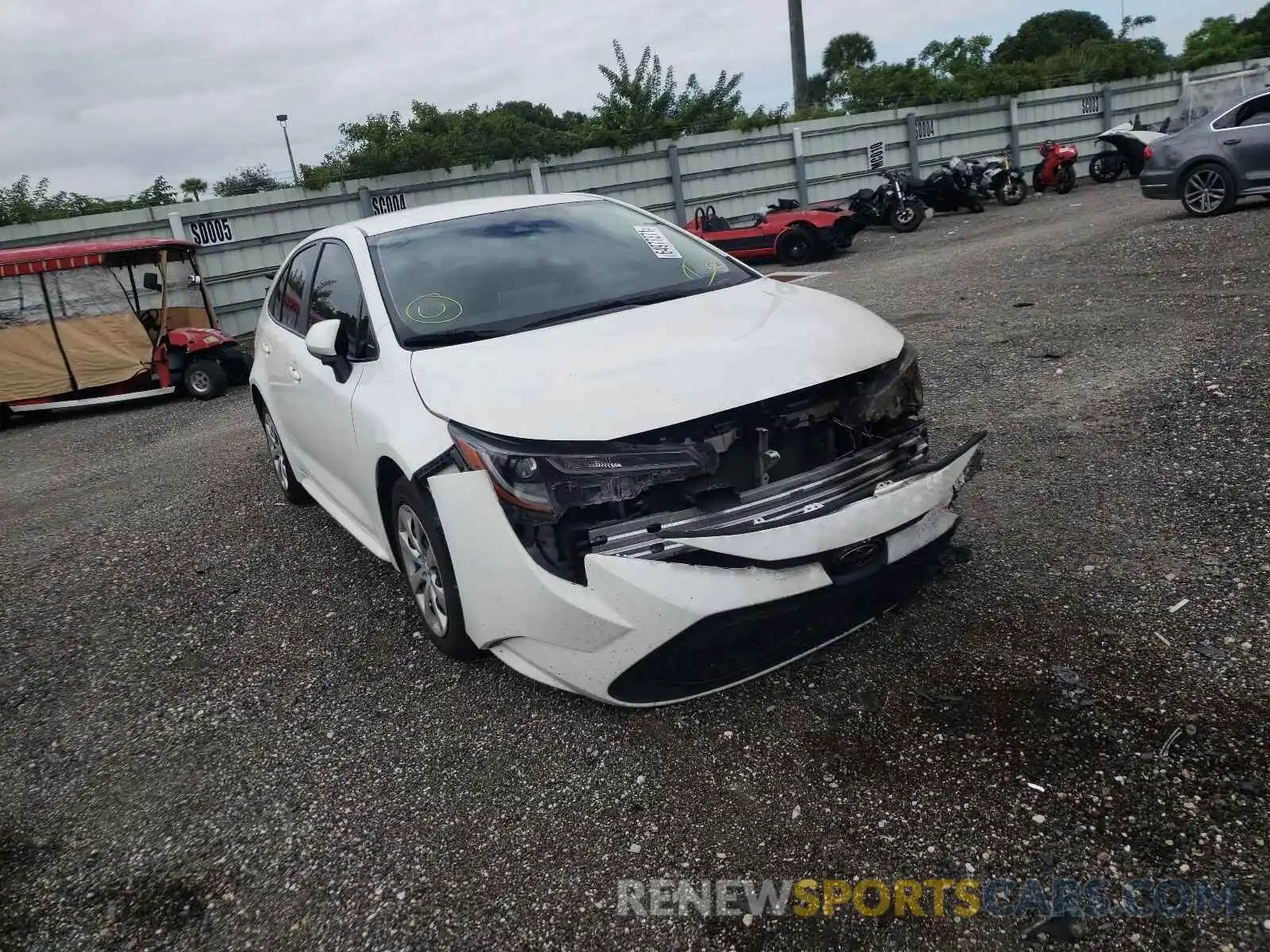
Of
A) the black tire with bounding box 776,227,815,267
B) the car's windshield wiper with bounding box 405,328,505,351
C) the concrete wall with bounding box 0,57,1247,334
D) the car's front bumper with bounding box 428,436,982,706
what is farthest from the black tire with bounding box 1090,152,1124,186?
the car's windshield wiper with bounding box 405,328,505,351

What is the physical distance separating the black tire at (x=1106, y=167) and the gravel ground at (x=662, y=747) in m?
16.6

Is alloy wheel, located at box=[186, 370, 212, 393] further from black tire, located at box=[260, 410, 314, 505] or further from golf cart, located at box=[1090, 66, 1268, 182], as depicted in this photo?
golf cart, located at box=[1090, 66, 1268, 182]

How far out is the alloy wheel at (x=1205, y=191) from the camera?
10.5 metres

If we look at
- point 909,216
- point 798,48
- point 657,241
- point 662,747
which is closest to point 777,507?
point 662,747

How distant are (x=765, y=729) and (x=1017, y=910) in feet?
2.85

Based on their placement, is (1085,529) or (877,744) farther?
(1085,529)

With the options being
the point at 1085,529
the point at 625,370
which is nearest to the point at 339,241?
the point at 625,370

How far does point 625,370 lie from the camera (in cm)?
274

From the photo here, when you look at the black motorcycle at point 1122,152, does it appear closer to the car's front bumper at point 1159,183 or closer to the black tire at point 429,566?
the car's front bumper at point 1159,183

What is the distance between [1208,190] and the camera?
10586mm

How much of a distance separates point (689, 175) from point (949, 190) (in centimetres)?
476

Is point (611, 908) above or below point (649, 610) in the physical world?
below

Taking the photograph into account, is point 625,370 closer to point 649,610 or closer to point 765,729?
point 649,610

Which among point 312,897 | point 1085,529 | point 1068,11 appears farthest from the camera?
point 1068,11
